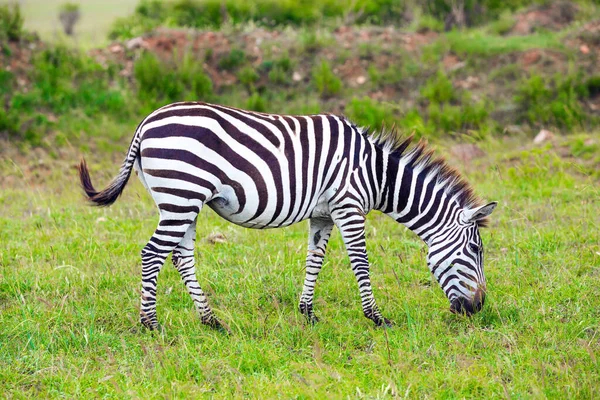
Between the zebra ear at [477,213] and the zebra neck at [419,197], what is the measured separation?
13 cm

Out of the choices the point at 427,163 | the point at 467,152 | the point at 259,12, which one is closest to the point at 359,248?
the point at 427,163

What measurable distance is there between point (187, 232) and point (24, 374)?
184 cm

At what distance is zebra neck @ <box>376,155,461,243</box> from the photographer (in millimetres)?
6426

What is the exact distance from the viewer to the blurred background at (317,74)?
15.0m

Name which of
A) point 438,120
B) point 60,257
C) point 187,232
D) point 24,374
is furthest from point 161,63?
point 24,374

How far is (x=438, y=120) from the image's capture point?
15.2 metres

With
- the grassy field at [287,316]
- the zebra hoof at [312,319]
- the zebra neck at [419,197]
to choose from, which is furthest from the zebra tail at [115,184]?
the zebra neck at [419,197]

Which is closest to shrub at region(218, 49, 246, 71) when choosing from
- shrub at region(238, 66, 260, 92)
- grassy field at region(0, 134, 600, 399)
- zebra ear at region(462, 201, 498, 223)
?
shrub at region(238, 66, 260, 92)

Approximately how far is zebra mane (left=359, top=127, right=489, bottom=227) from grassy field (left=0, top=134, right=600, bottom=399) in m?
0.99

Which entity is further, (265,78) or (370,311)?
(265,78)

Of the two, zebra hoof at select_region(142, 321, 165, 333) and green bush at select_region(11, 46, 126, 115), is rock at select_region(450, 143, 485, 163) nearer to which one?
zebra hoof at select_region(142, 321, 165, 333)

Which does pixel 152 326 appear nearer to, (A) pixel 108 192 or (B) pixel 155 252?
(B) pixel 155 252

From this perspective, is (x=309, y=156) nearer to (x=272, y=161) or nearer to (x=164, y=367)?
(x=272, y=161)

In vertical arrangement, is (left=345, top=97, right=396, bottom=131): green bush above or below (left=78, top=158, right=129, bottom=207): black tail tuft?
below
